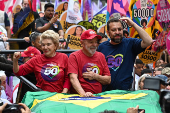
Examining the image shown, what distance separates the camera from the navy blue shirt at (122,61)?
16.7 feet

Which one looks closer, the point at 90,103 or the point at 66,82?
the point at 90,103

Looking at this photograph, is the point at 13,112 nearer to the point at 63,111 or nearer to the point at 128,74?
the point at 63,111

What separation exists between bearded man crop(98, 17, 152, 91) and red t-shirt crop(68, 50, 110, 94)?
0.89 feet

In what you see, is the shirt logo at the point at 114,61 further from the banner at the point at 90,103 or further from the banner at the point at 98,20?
the banner at the point at 98,20

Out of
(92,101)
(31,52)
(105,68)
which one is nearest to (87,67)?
(105,68)

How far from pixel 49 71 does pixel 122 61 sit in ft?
3.60

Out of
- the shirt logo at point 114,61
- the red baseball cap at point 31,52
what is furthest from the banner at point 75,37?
the shirt logo at point 114,61

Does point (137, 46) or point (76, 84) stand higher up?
point (137, 46)

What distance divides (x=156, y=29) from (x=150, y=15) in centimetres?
38

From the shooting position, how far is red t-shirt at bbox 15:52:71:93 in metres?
4.68

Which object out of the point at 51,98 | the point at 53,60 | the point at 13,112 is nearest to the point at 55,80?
the point at 53,60

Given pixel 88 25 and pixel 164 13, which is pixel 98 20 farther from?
pixel 164 13

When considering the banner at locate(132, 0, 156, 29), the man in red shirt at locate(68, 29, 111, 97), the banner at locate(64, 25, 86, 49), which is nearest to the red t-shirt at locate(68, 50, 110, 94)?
the man in red shirt at locate(68, 29, 111, 97)

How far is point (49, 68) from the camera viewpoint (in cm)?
472
